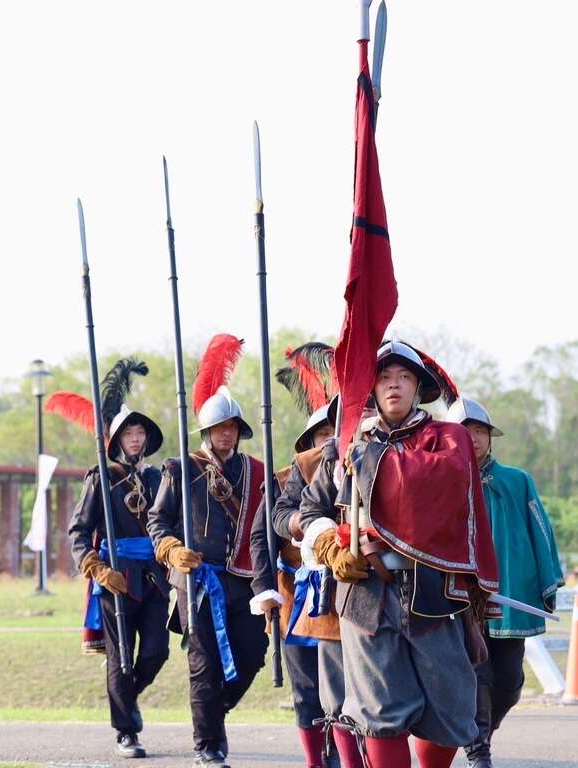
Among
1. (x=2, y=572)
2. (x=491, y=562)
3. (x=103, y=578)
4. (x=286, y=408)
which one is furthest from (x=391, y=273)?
(x=286, y=408)

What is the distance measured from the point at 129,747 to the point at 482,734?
95.6 inches

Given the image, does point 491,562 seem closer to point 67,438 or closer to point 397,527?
point 397,527

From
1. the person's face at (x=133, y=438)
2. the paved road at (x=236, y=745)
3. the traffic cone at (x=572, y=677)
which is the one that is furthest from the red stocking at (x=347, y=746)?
the traffic cone at (x=572, y=677)

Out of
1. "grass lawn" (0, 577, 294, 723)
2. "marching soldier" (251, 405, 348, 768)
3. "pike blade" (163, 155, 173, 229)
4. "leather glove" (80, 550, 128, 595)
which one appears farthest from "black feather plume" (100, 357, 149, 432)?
"grass lawn" (0, 577, 294, 723)

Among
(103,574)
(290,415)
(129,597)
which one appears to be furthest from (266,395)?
(290,415)

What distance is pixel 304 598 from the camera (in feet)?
24.5

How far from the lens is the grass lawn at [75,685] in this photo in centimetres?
1354

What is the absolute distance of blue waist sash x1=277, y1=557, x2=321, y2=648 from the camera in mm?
7129

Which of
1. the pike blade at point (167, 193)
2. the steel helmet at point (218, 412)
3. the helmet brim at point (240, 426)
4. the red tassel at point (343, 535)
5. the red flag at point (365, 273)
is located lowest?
the red tassel at point (343, 535)

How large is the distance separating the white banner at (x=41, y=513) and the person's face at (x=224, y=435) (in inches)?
517

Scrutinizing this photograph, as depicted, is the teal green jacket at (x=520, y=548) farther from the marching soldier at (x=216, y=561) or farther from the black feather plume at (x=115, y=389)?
the black feather plume at (x=115, y=389)

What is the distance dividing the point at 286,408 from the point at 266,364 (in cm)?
4081

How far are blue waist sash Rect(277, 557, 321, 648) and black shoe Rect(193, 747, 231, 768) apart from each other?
971 mm

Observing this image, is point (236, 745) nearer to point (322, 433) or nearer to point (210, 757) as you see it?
point (210, 757)
